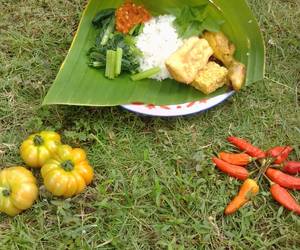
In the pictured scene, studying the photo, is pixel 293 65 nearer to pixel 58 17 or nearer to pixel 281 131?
pixel 281 131

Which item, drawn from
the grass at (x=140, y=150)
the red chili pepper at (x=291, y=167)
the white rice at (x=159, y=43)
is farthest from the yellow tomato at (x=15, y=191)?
the red chili pepper at (x=291, y=167)

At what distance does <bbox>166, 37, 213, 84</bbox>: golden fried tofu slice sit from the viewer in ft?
12.5

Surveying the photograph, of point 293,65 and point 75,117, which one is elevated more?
point 293,65

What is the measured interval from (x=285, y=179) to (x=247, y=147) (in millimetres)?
370

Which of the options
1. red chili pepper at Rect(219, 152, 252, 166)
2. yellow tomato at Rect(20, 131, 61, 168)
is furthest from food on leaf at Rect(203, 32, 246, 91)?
yellow tomato at Rect(20, 131, 61, 168)

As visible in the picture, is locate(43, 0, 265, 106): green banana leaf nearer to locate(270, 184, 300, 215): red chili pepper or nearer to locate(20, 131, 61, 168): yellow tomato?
locate(20, 131, 61, 168): yellow tomato

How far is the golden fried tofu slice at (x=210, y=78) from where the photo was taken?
3.86 meters

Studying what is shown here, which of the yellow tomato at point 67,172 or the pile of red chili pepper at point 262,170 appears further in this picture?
the pile of red chili pepper at point 262,170

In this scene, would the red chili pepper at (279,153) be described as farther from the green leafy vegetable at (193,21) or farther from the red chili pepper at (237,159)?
the green leafy vegetable at (193,21)

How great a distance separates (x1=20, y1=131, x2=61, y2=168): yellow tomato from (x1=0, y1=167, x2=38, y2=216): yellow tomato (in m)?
0.13

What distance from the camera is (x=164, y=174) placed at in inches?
146

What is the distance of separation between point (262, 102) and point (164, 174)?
1117 mm

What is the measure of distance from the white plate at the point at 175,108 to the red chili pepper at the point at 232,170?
1.50 feet

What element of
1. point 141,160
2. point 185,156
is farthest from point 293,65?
point 141,160
